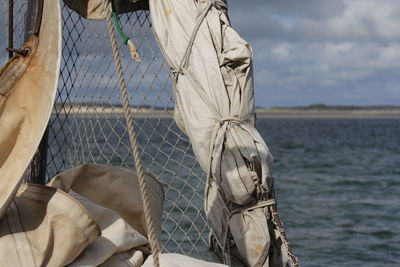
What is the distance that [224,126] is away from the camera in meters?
3.04

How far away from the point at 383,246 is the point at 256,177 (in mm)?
8026

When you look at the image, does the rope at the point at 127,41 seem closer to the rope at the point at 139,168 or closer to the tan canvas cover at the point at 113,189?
the tan canvas cover at the point at 113,189

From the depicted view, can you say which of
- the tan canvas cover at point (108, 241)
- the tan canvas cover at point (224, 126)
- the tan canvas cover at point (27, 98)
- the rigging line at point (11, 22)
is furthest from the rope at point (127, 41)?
the tan canvas cover at point (108, 241)

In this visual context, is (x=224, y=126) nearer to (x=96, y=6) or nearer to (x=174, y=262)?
(x=174, y=262)

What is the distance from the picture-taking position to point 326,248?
10.3 metres

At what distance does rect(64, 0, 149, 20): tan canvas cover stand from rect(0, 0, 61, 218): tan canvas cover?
1.25 meters

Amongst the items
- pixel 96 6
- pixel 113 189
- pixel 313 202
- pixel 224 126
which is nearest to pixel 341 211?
pixel 313 202

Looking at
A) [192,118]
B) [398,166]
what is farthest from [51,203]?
[398,166]

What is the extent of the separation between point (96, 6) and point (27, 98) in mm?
1478

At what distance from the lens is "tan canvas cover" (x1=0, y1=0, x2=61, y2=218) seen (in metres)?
2.31

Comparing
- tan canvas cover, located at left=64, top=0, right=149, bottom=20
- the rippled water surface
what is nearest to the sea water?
the rippled water surface

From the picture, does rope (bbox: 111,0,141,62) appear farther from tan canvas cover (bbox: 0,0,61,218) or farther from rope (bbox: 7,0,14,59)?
tan canvas cover (bbox: 0,0,61,218)

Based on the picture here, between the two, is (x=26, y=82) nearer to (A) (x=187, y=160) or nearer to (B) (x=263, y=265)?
(B) (x=263, y=265)

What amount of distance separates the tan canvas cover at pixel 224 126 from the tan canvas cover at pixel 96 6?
2.15ft
